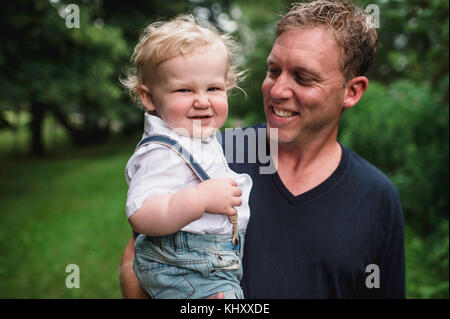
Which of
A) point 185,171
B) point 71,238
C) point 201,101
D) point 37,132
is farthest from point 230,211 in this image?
point 37,132

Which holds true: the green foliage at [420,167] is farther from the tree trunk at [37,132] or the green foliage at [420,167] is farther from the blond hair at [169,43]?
the tree trunk at [37,132]

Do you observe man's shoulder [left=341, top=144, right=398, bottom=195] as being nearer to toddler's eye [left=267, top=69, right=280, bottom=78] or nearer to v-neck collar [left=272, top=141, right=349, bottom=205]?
v-neck collar [left=272, top=141, right=349, bottom=205]

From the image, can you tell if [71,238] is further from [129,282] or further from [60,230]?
[129,282]

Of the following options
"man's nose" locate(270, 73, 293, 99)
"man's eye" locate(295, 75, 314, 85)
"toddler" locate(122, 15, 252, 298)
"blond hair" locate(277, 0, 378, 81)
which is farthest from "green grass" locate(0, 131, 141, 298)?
"blond hair" locate(277, 0, 378, 81)

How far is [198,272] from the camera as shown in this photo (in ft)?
5.34

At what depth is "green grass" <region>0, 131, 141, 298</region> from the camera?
5508 millimetres

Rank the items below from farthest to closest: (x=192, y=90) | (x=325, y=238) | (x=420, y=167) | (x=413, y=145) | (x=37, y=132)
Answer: (x=37, y=132), (x=413, y=145), (x=420, y=167), (x=325, y=238), (x=192, y=90)

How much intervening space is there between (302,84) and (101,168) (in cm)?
1257

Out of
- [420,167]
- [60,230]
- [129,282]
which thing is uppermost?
[420,167]

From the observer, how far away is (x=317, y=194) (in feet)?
6.83

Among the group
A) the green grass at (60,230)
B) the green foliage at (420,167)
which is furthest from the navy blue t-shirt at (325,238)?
the green grass at (60,230)

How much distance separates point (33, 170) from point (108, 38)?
6.94m
